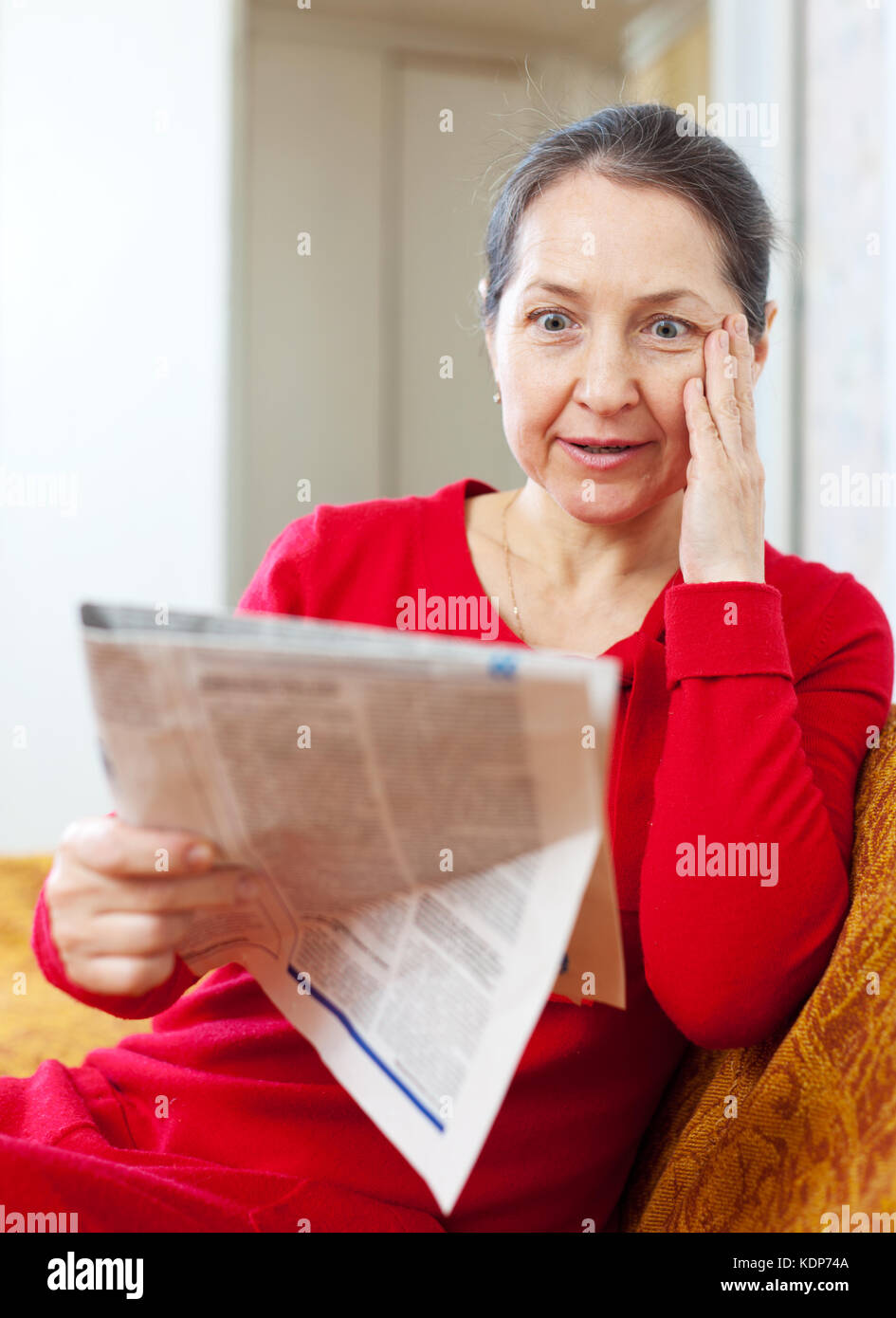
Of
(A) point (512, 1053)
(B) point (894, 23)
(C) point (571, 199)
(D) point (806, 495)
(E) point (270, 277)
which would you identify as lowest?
(A) point (512, 1053)

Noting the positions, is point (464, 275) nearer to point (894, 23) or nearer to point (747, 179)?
point (894, 23)

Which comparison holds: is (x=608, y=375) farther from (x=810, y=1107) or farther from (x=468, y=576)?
(x=810, y=1107)

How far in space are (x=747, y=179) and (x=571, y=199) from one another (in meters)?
0.20

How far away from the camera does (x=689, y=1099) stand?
3.32 ft

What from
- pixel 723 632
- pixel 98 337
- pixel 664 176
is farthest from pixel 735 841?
pixel 98 337

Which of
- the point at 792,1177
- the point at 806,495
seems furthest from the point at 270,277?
the point at 792,1177

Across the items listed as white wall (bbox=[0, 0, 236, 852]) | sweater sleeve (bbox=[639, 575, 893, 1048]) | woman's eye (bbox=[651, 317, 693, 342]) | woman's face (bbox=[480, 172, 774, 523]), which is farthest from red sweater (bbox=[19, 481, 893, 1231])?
white wall (bbox=[0, 0, 236, 852])

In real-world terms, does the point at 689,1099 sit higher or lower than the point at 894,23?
lower

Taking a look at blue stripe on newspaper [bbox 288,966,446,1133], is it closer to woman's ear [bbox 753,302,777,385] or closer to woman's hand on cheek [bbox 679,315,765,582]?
woman's hand on cheek [bbox 679,315,765,582]

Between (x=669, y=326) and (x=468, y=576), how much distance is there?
289 mm

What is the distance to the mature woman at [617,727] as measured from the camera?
85 cm

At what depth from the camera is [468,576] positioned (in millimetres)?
1142

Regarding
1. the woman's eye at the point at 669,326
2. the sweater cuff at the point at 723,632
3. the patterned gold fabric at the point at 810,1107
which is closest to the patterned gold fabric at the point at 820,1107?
the patterned gold fabric at the point at 810,1107

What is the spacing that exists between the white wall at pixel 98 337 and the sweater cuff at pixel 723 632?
239 cm
